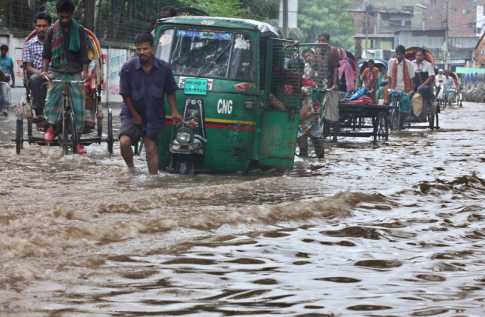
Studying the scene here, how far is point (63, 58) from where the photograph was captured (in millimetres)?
13508

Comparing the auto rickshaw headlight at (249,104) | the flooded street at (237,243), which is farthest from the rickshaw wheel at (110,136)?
the auto rickshaw headlight at (249,104)

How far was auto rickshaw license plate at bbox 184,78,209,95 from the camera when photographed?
40.4 ft

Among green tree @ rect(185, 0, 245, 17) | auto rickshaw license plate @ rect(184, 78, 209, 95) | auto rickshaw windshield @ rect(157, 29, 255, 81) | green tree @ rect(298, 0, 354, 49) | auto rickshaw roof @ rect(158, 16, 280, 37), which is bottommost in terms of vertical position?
auto rickshaw license plate @ rect(184, 78, 209, 95)

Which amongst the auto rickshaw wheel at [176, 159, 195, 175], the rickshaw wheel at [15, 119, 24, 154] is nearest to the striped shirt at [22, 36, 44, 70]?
the rickshaw wheel at [15, 119, 24, 154]

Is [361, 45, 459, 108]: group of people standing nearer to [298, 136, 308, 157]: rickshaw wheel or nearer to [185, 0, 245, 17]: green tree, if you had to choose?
[298, 136, 308, 157]: rickshaw wheel

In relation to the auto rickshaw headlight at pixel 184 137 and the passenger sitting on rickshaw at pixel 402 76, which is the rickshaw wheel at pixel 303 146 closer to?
the auto rickshaw headlight at pixel 184 137

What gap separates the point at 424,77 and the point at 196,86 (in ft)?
46.8

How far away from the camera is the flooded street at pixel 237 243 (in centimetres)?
549

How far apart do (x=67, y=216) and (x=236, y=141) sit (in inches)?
178

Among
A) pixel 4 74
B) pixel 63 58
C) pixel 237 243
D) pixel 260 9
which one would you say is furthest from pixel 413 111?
pixel 260 9

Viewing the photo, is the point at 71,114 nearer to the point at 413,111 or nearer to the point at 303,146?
the point at 303,146

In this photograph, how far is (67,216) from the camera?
8.15 metres

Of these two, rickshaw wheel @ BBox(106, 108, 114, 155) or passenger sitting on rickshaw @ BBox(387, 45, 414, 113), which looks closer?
rickshaw wheel @ BBox(106, 108, 114, 155)

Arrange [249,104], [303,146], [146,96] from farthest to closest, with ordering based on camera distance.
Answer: [303,146], [249,104], [146,96]
